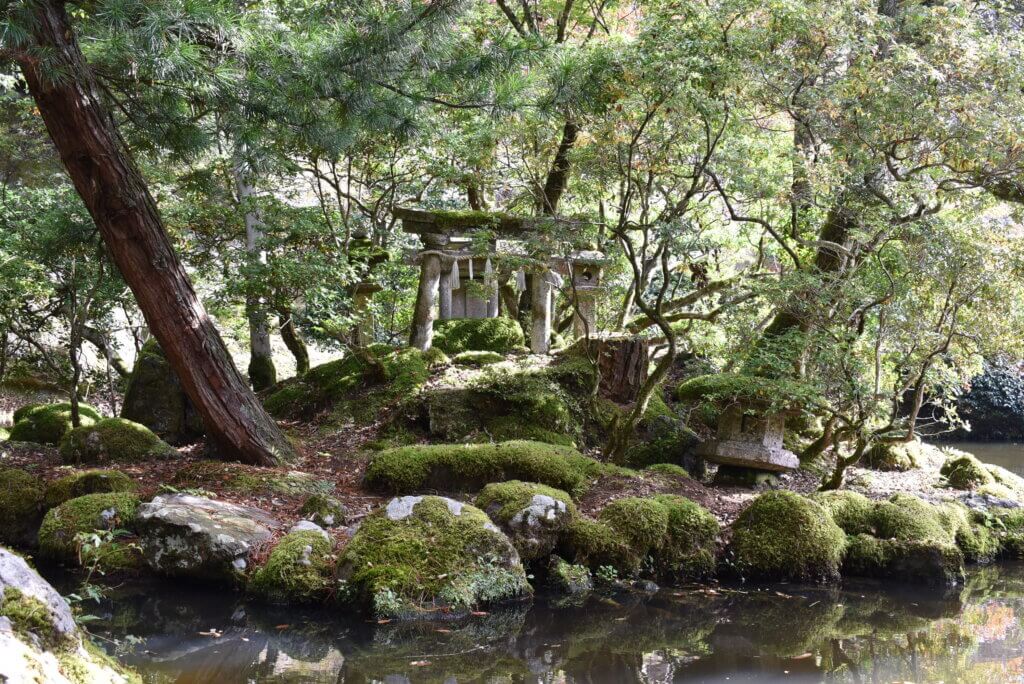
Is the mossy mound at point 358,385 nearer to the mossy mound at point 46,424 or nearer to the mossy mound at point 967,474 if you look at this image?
the mossy mound at point 46,424

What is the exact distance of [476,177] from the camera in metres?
12.0

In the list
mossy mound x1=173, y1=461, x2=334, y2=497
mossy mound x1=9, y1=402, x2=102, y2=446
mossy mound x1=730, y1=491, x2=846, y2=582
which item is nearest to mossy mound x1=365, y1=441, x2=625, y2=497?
mossy mound x1=173, y1=461, x2=334, y2=497

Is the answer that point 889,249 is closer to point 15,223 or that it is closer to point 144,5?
point 144,5

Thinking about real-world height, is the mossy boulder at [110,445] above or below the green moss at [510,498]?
above

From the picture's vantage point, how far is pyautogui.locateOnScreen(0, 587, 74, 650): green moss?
2582mm

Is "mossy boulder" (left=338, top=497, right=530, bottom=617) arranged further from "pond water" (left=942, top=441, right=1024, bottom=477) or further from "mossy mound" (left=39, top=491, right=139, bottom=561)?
"pond water" (left=942, top=441, right=1024, bottom=477)

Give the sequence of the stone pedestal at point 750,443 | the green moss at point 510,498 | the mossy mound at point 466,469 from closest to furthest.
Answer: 1. the green moss at point 510,498
2. the mossy mound at point 466,469
3. the stone pedestal at point 750,443

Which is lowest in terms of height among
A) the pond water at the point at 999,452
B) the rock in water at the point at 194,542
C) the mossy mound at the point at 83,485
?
the pond water at the point at 999,452

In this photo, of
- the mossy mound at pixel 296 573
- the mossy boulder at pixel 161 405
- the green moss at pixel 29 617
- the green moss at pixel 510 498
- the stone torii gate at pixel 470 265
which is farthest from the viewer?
the stone torii gate at pixel 470 265

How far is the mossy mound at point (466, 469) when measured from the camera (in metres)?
7.64

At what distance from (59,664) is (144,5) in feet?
14.4

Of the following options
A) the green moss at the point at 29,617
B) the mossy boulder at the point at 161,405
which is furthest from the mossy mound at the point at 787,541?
the mossy boulder at the point at 161,405

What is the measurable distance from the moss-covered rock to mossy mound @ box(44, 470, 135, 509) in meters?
1.58

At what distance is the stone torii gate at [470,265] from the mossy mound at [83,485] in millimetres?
4502
